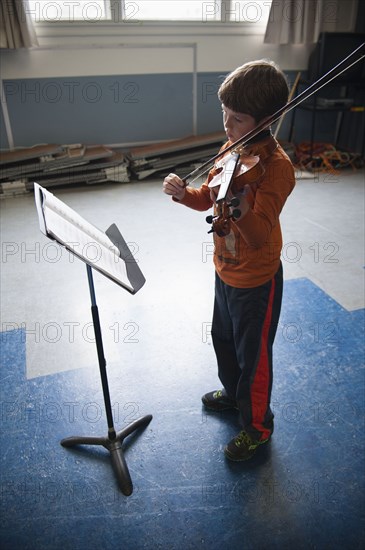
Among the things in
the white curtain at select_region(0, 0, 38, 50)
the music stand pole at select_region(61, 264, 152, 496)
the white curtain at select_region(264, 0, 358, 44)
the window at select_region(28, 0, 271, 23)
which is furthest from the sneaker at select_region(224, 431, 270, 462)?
the white curtain at select_region(264, 0, 358, 44)

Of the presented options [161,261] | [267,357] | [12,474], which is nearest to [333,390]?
[267,357]

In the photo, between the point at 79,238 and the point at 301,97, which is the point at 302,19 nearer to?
the point at 301,97

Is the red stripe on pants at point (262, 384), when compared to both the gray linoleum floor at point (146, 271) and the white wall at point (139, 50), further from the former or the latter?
the white wall at point (139, 50)

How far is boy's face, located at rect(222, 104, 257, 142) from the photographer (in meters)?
0.94

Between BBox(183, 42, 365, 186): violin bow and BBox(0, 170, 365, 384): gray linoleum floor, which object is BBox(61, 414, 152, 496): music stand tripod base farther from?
BBox(183, 42, 365, 186): violin bow

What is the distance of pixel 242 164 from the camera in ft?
3.03

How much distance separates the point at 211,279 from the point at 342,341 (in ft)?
2.62

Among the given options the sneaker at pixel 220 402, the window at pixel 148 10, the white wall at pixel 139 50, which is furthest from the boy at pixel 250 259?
the window at pixel 148 10

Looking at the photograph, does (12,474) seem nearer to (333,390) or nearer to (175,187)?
(175,187)

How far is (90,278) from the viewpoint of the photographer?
1.13 metres

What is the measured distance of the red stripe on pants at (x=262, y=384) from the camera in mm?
1136

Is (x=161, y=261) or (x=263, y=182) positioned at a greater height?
(x=263, y=182)

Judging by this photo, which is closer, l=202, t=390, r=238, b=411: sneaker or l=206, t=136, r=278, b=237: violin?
l=206, t=136, r=278, b=237: violin

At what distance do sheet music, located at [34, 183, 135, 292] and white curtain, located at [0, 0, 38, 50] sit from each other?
3.28 metres
